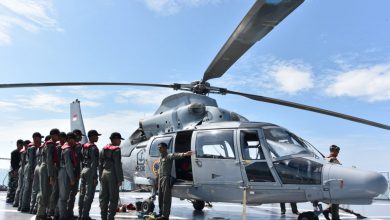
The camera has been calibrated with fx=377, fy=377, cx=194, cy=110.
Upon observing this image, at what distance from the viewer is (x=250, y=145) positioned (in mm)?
7809

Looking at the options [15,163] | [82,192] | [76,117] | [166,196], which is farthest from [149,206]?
[76,117]

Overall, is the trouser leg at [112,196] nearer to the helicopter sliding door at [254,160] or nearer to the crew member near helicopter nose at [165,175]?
the crew member near helicopter nose at [165,175]

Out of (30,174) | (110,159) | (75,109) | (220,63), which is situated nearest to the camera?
(110,159)

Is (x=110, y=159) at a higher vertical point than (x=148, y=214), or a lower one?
higher

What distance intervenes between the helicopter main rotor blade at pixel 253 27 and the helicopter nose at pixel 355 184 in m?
2.79

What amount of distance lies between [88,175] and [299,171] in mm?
4088

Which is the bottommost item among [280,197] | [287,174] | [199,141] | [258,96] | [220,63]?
[280,197]

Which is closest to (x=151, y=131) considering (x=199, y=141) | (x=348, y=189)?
(x=199, y=141)

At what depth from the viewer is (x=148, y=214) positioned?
8617 millimetres

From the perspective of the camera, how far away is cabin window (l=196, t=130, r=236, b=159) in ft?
26.1

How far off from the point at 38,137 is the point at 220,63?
4.97 m

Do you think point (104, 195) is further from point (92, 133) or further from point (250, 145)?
point (250, 145)

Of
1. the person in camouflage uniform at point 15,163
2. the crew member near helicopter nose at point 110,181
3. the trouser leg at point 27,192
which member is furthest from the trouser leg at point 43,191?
the person in camouflage uniform at point 15,163

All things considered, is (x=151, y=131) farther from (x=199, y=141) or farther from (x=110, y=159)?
(x=110, y=159)
